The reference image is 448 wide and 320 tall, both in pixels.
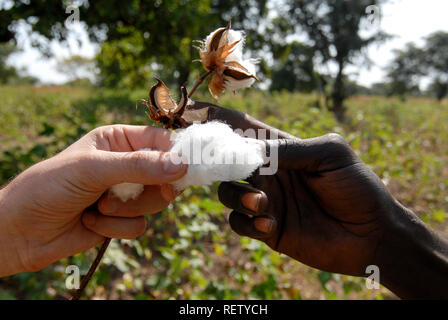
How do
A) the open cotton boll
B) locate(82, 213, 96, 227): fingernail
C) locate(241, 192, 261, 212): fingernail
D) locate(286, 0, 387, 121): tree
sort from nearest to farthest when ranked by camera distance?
the open cotton boll < locate(241, 192, 261, 212): fingernail < locate(82, 213, 96, 227): fingernail < locate(286, 0, 387, 121): tree

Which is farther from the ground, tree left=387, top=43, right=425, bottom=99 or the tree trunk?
tree left=387, top=43, right=425, bottom=99

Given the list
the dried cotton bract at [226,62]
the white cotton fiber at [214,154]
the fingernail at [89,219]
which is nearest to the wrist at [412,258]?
the white cotton fiber at [214,154]

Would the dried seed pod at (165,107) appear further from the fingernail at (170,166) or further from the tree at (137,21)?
the tree at (137,21)

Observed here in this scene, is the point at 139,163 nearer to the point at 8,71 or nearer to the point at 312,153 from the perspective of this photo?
the point at 312,153

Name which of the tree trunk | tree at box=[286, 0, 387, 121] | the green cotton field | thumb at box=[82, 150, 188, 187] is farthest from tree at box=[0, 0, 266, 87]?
tree at box=[286, 0, 387, 121]

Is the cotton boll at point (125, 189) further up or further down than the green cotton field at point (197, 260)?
further up

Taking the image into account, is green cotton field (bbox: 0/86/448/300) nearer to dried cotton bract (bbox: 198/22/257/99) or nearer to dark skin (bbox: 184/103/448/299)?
dried cotton bract (bbox: 198/22/257/99)
